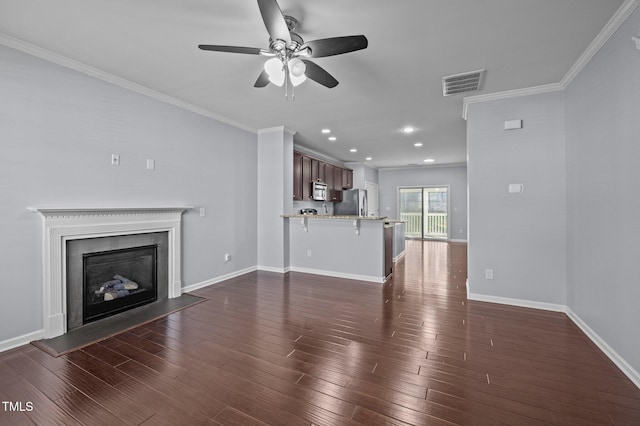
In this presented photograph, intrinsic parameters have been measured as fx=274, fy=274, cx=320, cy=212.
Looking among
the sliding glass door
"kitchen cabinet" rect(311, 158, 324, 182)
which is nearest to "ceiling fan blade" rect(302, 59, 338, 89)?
"kitchen cabinet" rect(311, 158, 324, 182)

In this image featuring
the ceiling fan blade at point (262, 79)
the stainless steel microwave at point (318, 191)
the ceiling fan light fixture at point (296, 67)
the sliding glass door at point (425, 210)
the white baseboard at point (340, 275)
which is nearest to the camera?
the ceiling fan light fixture at point (296, 67)

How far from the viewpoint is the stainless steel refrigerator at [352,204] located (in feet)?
25.3

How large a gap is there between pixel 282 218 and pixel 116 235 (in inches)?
99.2

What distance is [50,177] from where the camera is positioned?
2.62 metres

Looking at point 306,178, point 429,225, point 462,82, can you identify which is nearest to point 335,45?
point 462,82

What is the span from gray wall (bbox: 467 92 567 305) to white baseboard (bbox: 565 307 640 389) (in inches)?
17.6

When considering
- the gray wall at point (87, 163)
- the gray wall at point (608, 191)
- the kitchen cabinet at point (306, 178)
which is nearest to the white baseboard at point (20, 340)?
the gray wall at point (87, 163)

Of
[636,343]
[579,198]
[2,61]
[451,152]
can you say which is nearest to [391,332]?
[636,343]

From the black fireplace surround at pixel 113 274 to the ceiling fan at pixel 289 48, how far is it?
96.3 inches

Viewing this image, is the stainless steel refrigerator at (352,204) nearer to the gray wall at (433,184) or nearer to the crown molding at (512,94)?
the gray wall at (433,184)

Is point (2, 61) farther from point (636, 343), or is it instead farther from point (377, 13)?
point (636, 343)

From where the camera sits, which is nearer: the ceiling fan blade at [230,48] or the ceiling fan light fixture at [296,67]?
the ceiling fan blade at [230,48]

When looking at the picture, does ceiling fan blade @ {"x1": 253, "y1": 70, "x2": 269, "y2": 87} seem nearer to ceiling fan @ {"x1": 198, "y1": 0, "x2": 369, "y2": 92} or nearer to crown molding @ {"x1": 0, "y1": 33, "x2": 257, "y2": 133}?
ceiling fan @ {"x1": 198, "y1": 0, "x2": 369, "y2": 92}

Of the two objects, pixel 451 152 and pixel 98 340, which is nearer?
pixel 98 340
